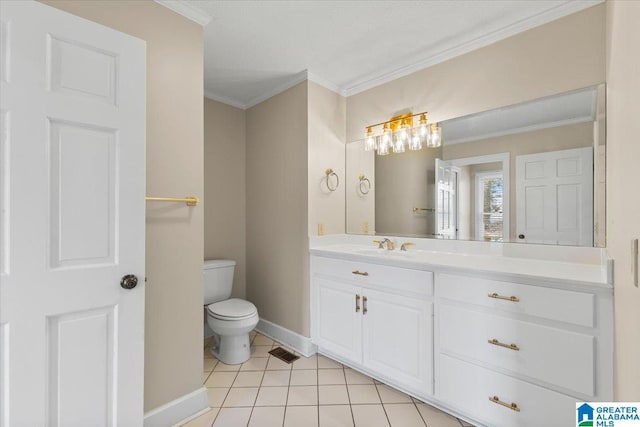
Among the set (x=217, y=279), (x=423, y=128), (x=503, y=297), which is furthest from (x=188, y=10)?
(x=503, y=297)

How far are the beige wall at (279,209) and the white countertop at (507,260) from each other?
35 cm

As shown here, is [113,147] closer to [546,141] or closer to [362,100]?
[362,100]

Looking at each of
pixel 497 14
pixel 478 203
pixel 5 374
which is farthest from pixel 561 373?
pixel 5 374

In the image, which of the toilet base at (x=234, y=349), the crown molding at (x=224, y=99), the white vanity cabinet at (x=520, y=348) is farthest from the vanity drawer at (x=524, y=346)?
the crown molding at (x=224, y=99)

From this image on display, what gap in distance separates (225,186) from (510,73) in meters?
2.52

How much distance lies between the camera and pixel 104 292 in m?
1.21

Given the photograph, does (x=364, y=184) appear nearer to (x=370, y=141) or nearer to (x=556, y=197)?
(x=370, y=141)

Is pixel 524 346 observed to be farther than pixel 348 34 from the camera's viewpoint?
No

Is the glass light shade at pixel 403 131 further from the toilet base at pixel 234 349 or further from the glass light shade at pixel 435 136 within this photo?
the toilet base at pixel 234 349

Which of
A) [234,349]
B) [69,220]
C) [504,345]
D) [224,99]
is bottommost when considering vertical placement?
[234,349]

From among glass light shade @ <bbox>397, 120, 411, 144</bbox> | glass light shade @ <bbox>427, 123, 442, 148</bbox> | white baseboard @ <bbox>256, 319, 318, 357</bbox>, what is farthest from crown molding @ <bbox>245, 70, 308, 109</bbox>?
white baseboard @ <bbox>256, 319, 318, 357</bbox>

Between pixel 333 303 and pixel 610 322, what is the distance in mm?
1541

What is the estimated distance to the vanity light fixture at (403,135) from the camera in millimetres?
2234

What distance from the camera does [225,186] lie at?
294 centimetres
